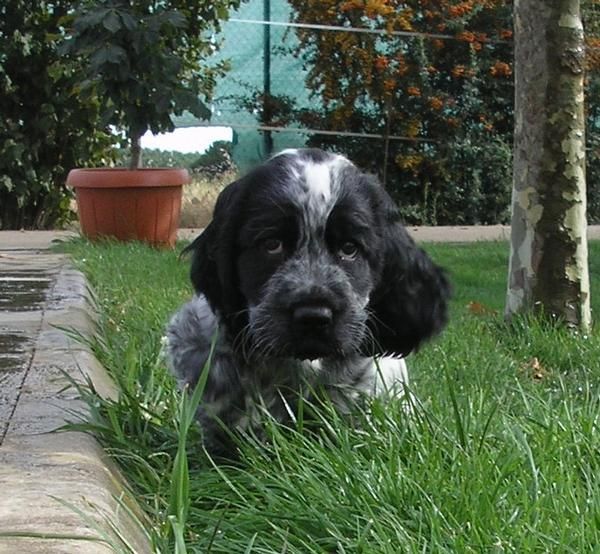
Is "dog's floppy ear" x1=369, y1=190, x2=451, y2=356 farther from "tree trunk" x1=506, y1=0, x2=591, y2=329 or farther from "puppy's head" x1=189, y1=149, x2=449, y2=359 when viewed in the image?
"tree trunk" x1=506, y1=0, x2=591, y2=329

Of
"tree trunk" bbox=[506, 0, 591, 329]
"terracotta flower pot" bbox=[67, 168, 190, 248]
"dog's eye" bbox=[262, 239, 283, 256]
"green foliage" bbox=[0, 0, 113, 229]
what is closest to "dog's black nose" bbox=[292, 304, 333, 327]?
"dog's eye" bbox=[262, 239, 283, 256]

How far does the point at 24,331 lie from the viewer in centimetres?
415

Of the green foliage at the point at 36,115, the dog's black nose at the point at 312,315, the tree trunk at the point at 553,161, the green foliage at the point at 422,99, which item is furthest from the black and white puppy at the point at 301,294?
the green foliage at the point at 422,99

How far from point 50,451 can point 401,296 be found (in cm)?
109

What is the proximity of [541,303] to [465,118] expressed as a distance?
23.1ft

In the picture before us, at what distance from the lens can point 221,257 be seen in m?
2.96

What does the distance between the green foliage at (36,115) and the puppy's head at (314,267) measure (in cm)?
746

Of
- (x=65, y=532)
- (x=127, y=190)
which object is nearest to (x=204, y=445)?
(x=65, y=532)

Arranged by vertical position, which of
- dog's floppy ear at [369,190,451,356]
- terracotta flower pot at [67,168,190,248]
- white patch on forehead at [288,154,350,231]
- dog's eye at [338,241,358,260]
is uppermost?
white patch on forehead at [288,154,350,231]

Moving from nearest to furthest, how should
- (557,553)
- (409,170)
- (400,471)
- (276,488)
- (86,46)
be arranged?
1. (557,553)
2. (400,471)
3. (276,488)
4. (86,46)
5. (409,170)

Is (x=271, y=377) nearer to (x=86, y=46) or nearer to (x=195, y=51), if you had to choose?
(x=86, y=46)

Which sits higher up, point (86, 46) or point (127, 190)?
point (86, 46)

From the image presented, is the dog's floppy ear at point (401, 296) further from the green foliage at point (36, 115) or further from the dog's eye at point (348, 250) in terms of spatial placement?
the green foliage at point (36, 115)

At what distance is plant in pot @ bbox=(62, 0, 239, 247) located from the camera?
8.08m
